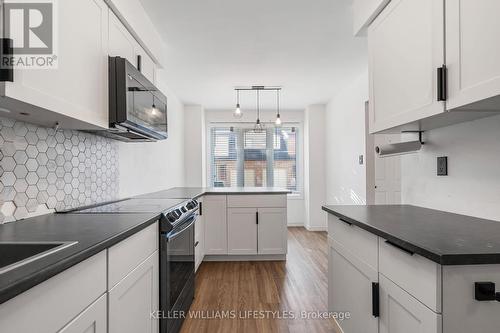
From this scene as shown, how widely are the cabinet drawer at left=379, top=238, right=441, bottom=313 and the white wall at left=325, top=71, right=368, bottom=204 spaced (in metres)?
2.72

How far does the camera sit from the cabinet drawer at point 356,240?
135 centimetres

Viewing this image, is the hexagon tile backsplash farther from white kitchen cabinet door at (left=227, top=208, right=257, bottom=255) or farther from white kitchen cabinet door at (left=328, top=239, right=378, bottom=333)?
white kitchen cabinet door at (left=328, top=239, right=378, bottom=333)

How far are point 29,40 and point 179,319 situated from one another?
1.88 meters

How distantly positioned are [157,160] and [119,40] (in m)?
2.14

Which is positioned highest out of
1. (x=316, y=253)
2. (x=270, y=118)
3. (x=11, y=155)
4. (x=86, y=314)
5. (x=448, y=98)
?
(x=270, y=118)

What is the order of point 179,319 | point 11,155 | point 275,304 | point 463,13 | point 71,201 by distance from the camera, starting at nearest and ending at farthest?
1. point 463,13
2. point 11,155
3. point 71,201
4. point 179,319
5. point 275,304

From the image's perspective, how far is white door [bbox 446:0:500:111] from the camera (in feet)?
3.35

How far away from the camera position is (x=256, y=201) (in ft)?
11.5

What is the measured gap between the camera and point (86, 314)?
914mm

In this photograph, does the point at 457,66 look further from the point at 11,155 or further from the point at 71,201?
the point at 71,201

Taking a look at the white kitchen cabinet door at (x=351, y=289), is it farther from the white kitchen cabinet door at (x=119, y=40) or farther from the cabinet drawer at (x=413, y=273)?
the white kitchen cabinet door at (x=119, y=40)

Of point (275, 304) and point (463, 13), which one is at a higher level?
point (463, 13)

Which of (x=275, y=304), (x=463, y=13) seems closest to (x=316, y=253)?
(x=275, y=304)
